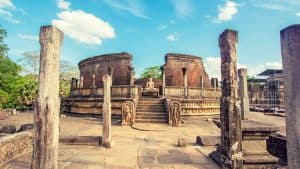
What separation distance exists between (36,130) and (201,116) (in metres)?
13.8

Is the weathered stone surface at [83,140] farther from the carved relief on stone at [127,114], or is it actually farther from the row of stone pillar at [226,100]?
the carved relief on stone at [127,114]

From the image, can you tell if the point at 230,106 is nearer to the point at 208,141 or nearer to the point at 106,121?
the point at 208,141

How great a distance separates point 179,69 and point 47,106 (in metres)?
23.1

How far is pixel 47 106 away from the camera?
3.60 m

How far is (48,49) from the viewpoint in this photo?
374 centimetres

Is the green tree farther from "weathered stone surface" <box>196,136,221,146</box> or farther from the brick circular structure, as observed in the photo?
"weathered stone surface" <box>196,136,221,146</box>

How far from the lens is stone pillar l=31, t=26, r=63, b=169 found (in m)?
3.52

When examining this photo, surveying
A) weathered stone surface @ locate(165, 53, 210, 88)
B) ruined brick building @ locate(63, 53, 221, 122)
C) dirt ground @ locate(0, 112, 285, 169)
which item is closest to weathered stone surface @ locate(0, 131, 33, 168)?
dirt ground @ locate(0, 112, 285, 169)

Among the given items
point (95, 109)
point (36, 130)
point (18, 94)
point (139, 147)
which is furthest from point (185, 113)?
point (18, 94)

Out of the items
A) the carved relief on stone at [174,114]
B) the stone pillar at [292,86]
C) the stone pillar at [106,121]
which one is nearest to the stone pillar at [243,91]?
the carved relief on stone at [174,114]

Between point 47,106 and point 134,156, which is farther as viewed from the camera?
point 134,156

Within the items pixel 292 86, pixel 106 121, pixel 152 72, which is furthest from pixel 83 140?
pixel 152 72

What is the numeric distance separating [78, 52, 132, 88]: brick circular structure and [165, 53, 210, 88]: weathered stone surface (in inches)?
188

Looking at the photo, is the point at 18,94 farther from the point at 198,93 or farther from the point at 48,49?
the point at 48,49
